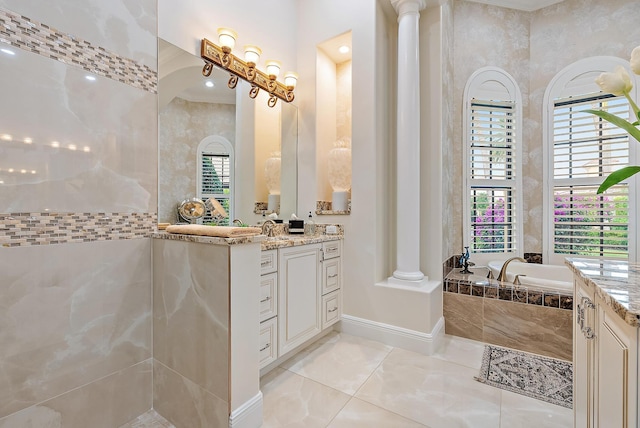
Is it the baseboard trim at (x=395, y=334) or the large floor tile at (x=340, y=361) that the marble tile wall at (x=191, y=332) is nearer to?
the large floor tile at (x=340, y=361)

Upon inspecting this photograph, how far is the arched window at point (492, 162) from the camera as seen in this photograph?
3.28m

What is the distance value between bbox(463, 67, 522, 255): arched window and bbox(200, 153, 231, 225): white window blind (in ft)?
8.61

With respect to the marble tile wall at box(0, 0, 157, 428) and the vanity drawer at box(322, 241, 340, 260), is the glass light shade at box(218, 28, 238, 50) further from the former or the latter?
the vanity drawer at box(322, 241, 340, 260)

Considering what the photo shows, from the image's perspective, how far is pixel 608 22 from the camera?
10.1 ft

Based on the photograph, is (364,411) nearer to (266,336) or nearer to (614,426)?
(266,336)

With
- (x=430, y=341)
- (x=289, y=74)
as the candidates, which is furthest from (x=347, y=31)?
(x=430, y=341)

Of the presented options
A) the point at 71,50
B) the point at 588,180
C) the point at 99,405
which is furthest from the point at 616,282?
the point at 588,180

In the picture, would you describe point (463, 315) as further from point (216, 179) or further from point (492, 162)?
point (216, 179)

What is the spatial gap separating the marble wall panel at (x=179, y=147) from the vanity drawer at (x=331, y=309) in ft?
4.34

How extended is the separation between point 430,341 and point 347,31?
273cm

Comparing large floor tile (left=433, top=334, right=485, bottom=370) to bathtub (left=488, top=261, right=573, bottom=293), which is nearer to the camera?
large floor tile (left=433, top=334, right=485, bottom=370)

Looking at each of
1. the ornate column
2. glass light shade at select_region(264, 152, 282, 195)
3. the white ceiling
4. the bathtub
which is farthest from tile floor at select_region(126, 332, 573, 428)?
the white ceiling

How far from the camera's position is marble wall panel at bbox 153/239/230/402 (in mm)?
1325

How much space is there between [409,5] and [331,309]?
2.66 meters
